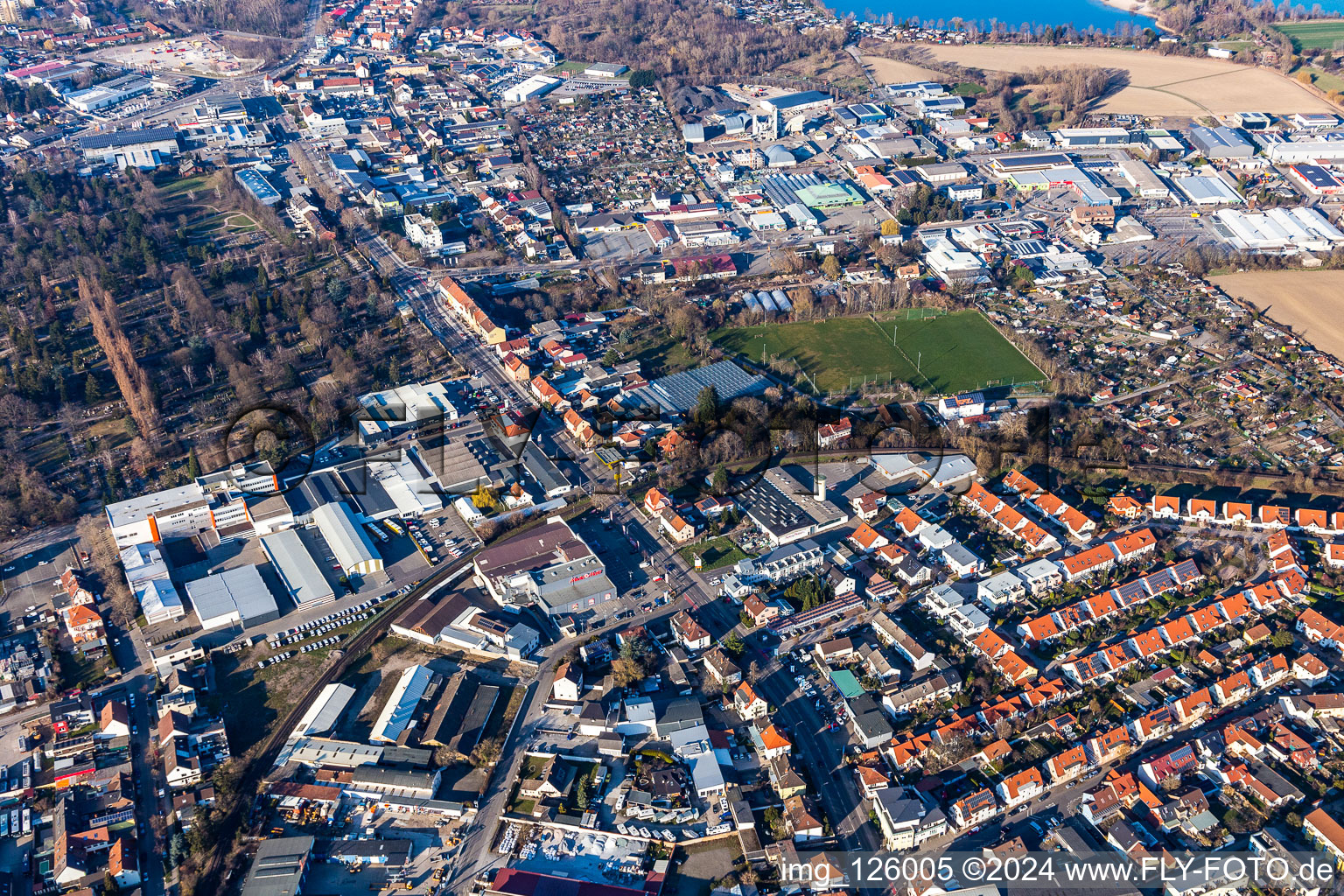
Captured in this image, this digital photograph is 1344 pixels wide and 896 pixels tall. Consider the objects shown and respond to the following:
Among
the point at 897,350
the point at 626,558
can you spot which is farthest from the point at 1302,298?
the point at 626,558

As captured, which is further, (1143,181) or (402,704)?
(1143,181)

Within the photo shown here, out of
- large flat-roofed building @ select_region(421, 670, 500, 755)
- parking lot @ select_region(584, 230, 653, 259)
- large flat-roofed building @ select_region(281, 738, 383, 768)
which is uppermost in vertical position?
parking lot @ select_region(584, 230, 653, 259)

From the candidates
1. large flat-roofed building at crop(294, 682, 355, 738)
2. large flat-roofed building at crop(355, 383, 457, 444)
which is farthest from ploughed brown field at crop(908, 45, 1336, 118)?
large flat-roofed building at crop(294, 682, 355, 738)

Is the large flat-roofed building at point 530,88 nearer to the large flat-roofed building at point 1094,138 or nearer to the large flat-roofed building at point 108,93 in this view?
the large flat-roofed building at point 108,93

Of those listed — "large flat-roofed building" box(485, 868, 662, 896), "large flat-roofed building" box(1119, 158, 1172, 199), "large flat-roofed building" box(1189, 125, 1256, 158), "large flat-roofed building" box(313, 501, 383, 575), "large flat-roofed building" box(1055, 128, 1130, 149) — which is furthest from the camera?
"large flat-roofed building" box(1055, 128, 1130, 149)

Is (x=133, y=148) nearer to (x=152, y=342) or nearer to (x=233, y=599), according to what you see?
(x=152, y=342)

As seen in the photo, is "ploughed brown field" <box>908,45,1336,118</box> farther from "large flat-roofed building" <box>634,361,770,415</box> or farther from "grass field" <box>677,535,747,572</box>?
"grass field" <box>677,535,747,572</box>

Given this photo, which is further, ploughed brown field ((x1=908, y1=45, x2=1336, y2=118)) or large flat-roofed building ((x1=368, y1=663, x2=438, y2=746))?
ploughed brown field ((x1=908, y1=45, x2=1336, y2=118))
